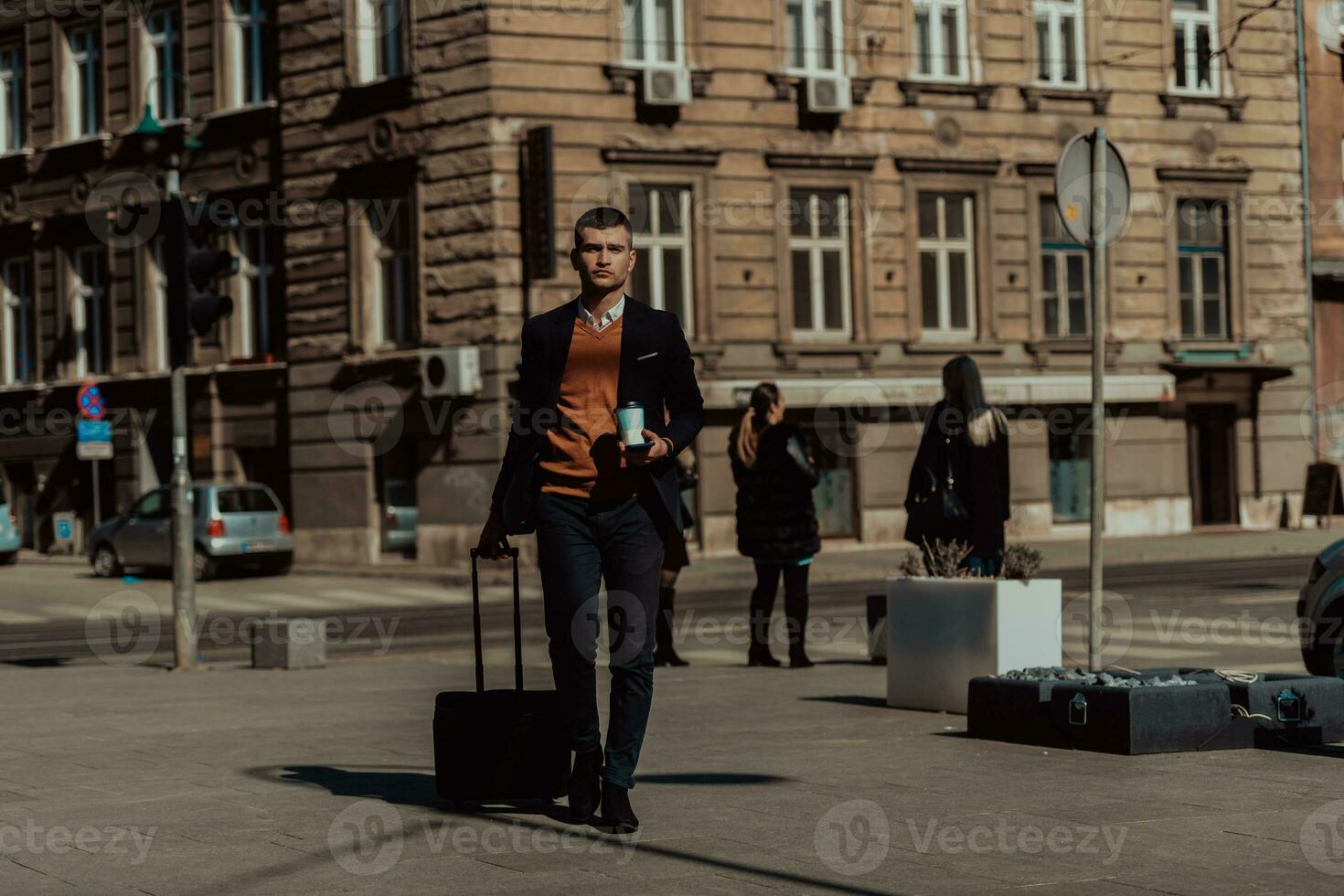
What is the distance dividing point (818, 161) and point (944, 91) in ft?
8.53

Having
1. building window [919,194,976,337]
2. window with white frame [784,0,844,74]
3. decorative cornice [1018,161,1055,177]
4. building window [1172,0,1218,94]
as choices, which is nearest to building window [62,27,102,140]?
window with white frame [784,0,844,74]

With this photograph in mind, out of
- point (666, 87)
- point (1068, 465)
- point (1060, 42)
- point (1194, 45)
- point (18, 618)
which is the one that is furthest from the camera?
point (1194, 45)

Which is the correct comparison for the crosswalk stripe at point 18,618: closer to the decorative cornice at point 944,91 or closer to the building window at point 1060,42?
the decorative cornice at point 944,91

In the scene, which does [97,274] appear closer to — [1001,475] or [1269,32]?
[1269,32]

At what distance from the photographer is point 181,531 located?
14812 millimetres

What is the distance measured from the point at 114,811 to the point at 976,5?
26.8 meters

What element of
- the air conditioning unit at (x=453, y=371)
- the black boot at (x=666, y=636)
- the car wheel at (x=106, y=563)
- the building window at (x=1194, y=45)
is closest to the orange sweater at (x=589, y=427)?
the black boot at (x=666, y=636)

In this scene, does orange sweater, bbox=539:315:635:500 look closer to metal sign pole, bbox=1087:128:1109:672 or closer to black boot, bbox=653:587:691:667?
metal sign pole, bbox=1087:128:1109:672

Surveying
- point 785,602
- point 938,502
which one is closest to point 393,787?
point 938,502

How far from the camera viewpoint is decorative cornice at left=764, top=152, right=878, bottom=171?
3034 centimetres

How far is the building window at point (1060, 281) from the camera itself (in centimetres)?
3244

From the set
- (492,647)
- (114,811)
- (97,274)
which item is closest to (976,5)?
(97,274)

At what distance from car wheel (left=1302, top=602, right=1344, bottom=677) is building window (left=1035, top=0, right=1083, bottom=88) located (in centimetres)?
2279

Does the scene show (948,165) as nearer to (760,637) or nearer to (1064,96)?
(1064,96)
